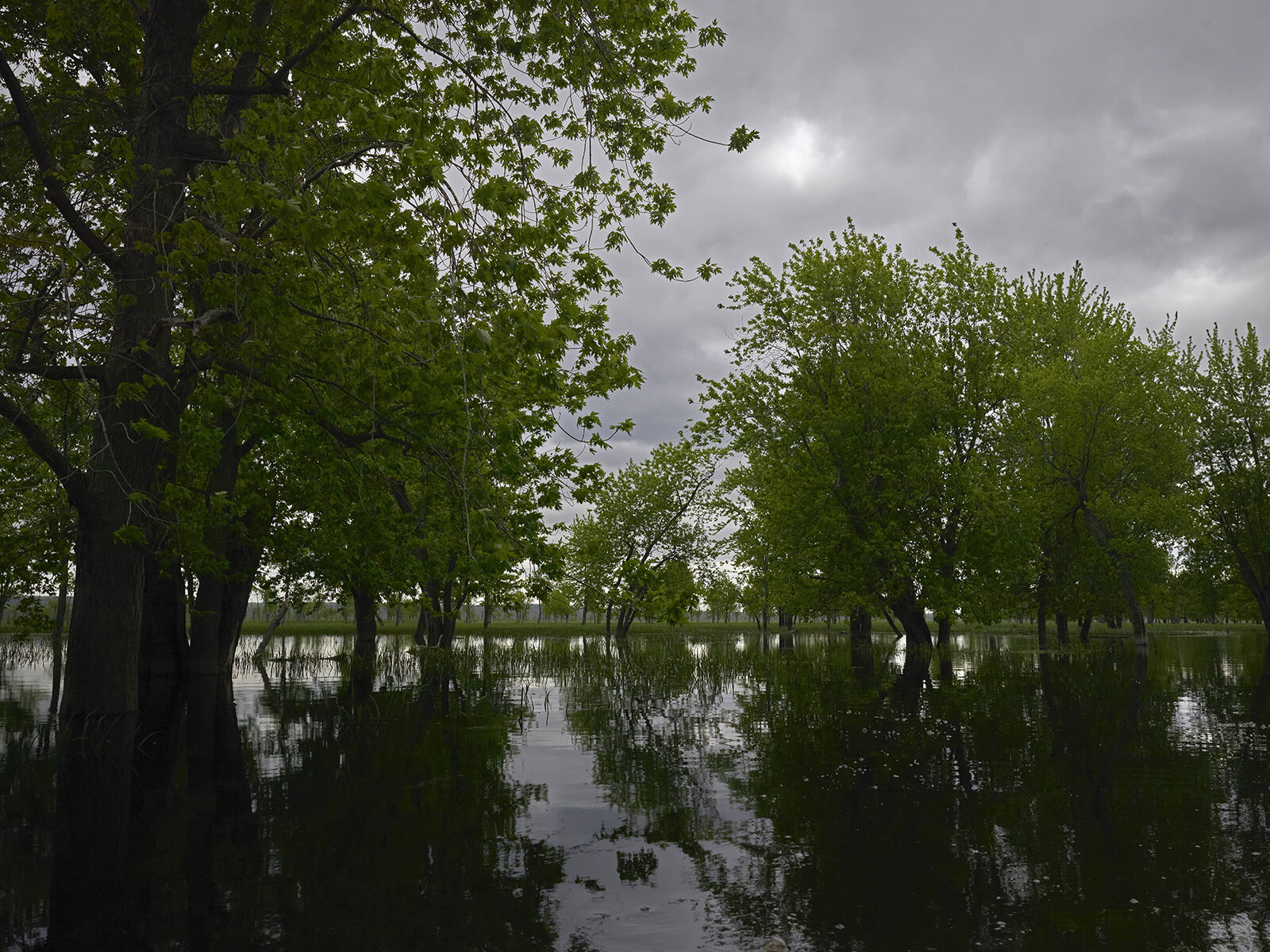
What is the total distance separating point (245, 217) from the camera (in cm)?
1109

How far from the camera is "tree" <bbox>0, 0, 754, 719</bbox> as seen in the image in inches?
344

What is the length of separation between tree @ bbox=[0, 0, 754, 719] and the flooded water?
3.37m

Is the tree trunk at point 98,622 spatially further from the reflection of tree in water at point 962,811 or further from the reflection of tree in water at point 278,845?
the reflection of tree in water at point 962,811

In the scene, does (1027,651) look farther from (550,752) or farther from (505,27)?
(505,27)

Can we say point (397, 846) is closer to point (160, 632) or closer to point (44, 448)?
point (44, 448)

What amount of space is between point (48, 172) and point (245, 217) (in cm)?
232

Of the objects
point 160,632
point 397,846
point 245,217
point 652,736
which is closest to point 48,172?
point 245,217

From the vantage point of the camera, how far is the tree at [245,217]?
344 inches

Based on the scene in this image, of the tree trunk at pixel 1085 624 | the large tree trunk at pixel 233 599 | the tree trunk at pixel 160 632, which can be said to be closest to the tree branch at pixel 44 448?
the tree trunk at pixel 160 632

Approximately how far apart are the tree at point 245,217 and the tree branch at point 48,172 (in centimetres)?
4

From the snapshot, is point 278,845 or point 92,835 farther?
point 92,835

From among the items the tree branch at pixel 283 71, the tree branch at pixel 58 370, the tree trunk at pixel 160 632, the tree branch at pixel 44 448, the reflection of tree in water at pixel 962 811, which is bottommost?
the reflection of tree in water at pixel 962 811

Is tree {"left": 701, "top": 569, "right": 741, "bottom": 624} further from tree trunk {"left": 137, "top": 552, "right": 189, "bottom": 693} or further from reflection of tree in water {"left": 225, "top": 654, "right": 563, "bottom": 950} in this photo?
reflection of tree in water {"left": 225, "top": 654, "right": 563, "bottom": 950}

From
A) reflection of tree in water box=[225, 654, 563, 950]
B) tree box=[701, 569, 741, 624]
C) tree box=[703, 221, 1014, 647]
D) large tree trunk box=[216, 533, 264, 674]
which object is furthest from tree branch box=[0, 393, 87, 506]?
tree box=[701, 569, 741, 624]
